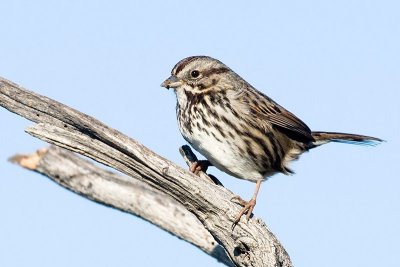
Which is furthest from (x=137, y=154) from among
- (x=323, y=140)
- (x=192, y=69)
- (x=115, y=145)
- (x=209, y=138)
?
(x=323, y=140)

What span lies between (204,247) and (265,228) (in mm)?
888

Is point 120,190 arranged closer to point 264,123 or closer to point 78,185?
point 78,185

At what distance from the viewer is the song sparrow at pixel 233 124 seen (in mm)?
7691

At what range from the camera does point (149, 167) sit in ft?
22.0

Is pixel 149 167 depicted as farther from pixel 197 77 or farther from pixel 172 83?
pixel 197 77

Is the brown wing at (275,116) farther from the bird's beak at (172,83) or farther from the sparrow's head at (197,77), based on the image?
the bird's beak at (172,83)

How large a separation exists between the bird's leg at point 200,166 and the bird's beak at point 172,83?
0.77 m

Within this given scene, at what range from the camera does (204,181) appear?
698cm

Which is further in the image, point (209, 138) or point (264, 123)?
point (264, 123)

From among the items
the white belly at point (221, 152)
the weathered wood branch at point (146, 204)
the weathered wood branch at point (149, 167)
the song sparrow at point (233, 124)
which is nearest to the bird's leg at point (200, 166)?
the song sparrow at point (233, 124)

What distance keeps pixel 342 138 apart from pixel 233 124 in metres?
1.66

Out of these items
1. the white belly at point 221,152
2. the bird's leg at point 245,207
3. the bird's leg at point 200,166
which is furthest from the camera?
the bird's leg at point 200,166

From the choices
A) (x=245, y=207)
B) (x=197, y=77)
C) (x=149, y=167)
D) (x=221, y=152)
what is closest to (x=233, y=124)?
(x=221, y=152)

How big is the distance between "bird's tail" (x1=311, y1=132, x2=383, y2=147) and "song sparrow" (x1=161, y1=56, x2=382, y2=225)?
0.09m
